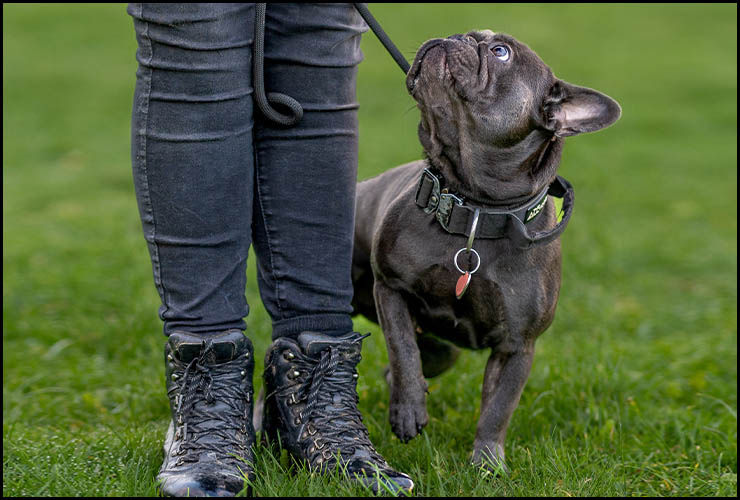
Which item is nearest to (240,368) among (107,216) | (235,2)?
(235,2)

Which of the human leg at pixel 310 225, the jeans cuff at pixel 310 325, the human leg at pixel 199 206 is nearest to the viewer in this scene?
the human leg at pixel 199 206

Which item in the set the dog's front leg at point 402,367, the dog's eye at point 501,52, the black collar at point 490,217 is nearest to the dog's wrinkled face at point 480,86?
the dog's eye at point 501,52

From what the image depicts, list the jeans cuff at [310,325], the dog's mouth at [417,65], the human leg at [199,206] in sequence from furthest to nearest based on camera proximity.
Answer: the dog's mouth at [417,65] → the jeans cuff at [310,325] → the human leg at [199,206]

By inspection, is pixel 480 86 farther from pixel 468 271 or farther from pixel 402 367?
pixel 402 367

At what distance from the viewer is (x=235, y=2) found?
2293 mm

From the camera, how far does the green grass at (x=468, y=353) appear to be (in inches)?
99.3

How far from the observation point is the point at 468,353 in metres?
3.83

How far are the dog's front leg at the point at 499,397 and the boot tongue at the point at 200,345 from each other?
31.3 inches

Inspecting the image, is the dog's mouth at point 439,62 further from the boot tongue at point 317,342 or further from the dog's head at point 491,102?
the boot tongue at point 317,342

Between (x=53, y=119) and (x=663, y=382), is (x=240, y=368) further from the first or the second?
(x=53, y=119)

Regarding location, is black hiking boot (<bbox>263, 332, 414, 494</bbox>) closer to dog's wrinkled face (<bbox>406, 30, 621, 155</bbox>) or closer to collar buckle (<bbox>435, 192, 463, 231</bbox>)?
collar buckle (<bbox>435, 192, 463, 231</bbox>)

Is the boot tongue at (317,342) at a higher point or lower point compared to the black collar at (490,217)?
lower

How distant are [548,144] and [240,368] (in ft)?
3.88

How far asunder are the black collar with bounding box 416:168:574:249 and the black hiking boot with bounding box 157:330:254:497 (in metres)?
0.72
